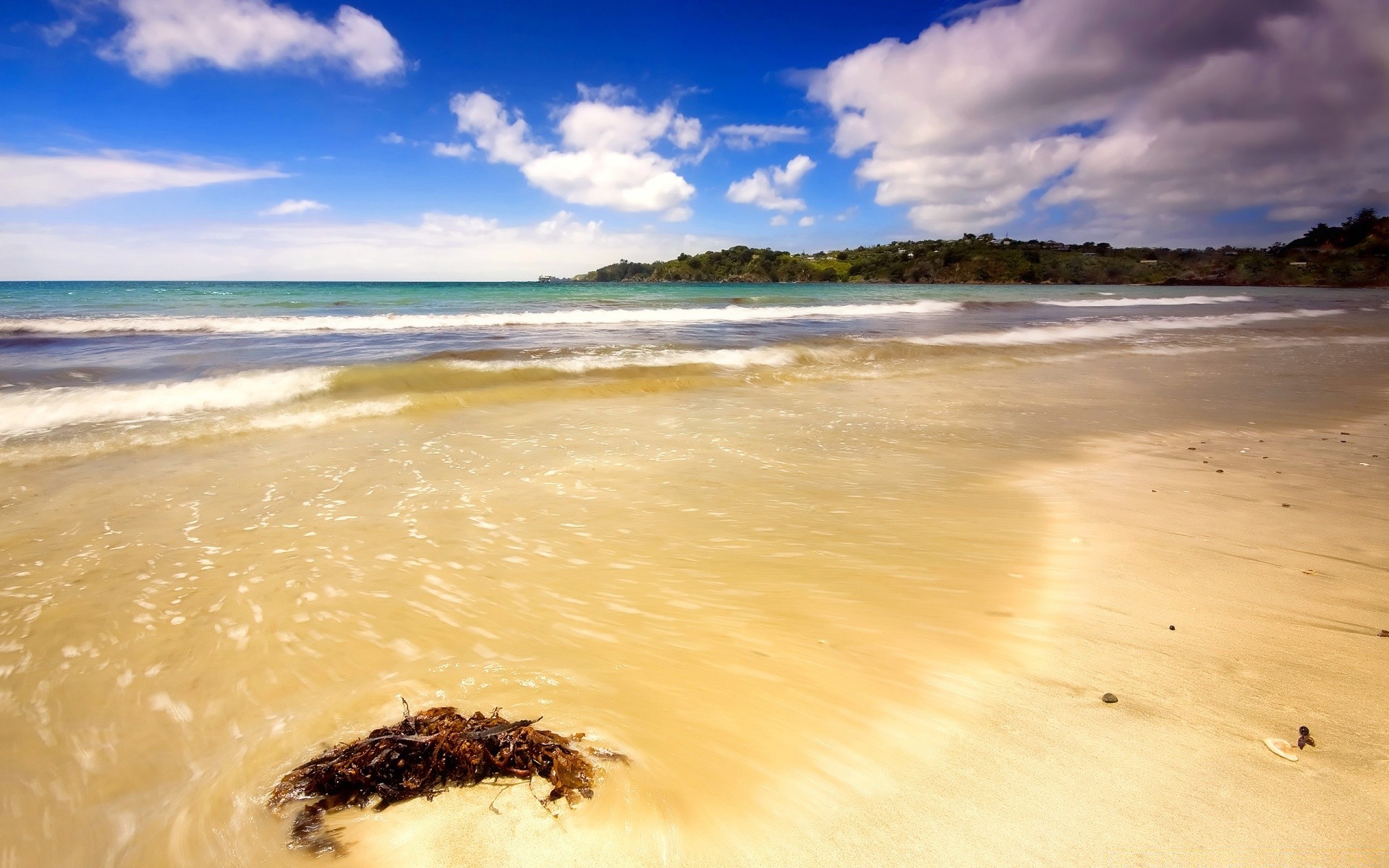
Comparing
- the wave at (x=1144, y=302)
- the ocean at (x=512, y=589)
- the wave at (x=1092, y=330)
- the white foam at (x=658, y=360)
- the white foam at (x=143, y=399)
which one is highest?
the wave at (x=1144, y=302)

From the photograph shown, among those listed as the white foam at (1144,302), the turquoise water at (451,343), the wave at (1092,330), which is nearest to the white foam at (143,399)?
the turquoise water at (451,343)

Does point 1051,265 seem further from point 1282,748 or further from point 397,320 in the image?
point 1282,748

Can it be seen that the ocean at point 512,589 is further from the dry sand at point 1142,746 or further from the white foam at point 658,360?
the white foam at point 658,360

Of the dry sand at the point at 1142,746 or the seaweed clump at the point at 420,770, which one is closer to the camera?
the dry sand at the point at 1142,746

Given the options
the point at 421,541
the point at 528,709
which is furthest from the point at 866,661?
the point at 421,541

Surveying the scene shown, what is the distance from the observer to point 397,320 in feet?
71.2

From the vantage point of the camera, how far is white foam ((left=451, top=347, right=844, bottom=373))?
37.3 ft

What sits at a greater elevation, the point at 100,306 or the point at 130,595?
the point at 100,306

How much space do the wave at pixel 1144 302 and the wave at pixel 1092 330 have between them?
801cm

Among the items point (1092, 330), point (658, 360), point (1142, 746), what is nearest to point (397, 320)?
point (658, 360)

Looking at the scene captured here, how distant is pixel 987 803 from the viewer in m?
1.86

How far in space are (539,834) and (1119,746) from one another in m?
1.97

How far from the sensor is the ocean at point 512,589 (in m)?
1.94

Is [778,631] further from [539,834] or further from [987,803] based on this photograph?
[539,834]
